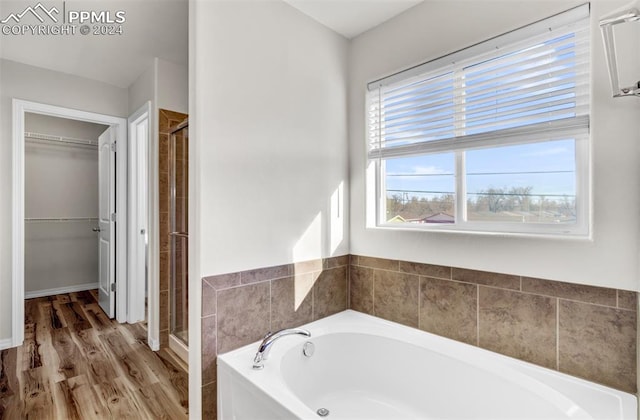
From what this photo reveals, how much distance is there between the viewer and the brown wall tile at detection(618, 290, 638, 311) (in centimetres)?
131

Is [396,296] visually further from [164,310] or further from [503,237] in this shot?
[164,310]

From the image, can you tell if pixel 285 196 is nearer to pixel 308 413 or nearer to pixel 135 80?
pixel 308 413

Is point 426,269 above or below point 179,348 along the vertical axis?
above

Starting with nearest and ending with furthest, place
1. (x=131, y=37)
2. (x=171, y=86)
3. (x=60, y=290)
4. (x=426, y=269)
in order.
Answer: (x=426, y=269), (x=131, y=37), (x=171, y=86), (x=60, y=290)

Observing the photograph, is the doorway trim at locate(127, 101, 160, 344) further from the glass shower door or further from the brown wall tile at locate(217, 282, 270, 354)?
the brown wall tile at locate(217, 282, 270, 354)

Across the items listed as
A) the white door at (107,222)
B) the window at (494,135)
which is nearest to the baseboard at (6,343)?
the white door at (107,222)

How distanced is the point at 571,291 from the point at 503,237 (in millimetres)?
355

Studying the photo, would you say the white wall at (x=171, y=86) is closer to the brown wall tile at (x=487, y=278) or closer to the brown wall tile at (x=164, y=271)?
the brown wall tile at (x=164, y=271)

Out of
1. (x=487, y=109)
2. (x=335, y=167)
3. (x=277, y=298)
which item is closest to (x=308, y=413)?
(x=277, y=298)

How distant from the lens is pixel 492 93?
175cm

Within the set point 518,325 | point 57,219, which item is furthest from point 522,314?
point 57,219

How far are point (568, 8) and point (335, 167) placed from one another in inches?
56.4

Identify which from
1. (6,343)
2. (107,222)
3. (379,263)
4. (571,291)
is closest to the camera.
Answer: (571,291)

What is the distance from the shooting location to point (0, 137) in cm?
278
